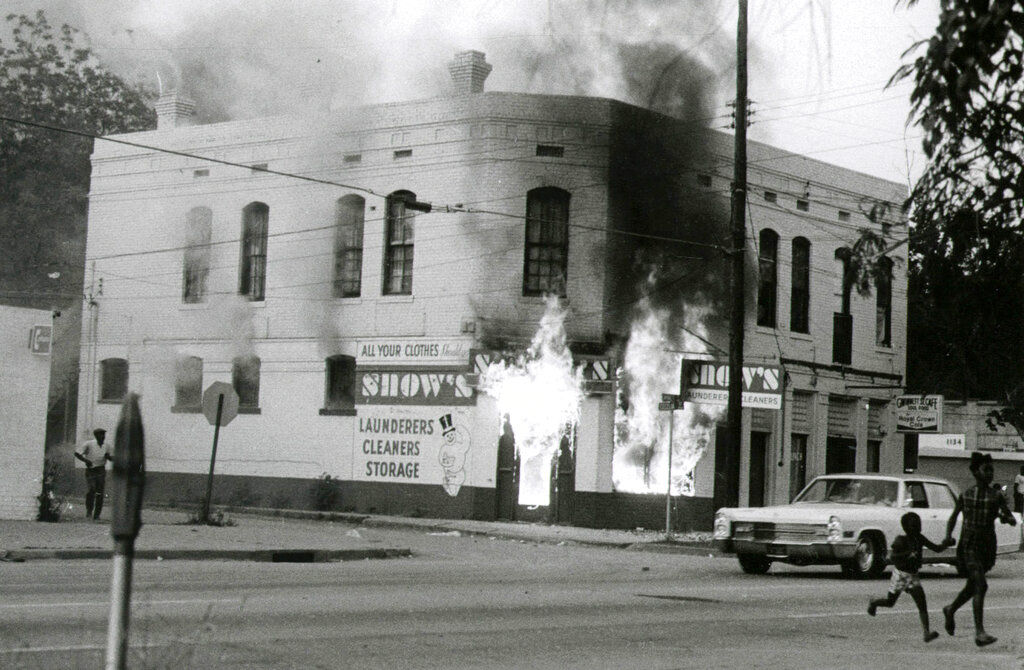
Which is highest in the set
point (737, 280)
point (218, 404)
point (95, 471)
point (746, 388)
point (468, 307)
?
point (737, 280)

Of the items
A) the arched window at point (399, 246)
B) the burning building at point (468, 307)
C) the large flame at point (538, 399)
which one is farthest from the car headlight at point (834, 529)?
the arched window at point (399, 246)

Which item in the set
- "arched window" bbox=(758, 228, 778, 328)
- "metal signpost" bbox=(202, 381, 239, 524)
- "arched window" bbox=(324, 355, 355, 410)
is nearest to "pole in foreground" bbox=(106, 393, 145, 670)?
"metal signpost" bbox=(202, 381, 239, 524)

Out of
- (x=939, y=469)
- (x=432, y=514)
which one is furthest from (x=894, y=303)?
(x=432, y=514)

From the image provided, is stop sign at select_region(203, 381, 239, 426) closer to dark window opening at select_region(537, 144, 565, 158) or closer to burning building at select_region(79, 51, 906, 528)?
burning building at select_region(79, 51, 906, 528)

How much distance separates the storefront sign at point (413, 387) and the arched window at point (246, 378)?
9.87ft

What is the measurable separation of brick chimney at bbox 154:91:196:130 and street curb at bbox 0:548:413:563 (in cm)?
1849

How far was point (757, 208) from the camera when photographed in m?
32.4

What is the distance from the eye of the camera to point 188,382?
33688 millimetres

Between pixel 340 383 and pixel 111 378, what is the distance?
22.1ft

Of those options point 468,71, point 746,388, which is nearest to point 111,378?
point 468,71

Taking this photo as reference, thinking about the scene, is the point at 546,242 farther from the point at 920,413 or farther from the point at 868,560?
the point at 868,560

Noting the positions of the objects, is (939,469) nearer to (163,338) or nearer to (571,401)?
(571,401)

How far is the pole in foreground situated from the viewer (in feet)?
15.7

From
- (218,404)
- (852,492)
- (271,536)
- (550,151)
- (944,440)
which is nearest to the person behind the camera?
(852,492)
